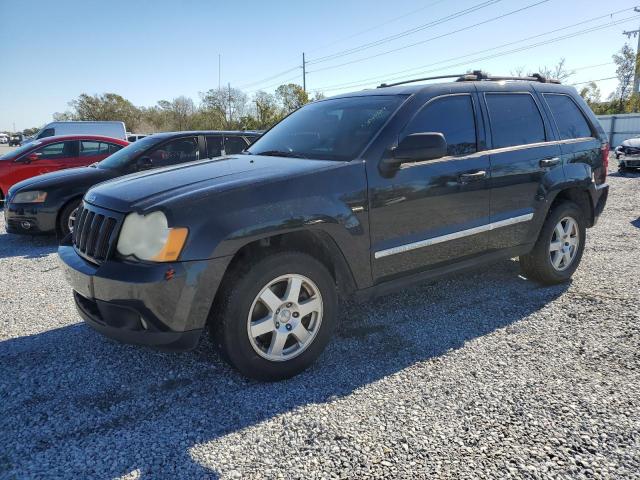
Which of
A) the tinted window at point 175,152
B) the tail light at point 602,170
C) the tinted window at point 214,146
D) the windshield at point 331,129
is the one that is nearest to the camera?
the windshield at point 331,129

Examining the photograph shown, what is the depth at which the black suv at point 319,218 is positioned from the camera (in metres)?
2.72

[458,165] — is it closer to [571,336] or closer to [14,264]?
[571,336]

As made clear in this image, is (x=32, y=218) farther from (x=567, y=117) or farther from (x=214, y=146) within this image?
(x=567, y=117)

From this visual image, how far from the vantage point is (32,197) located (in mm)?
6957

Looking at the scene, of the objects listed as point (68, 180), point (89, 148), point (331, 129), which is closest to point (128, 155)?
point (68, 180)

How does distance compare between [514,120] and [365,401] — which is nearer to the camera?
[365,401]

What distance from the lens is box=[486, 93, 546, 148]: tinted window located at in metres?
4.16

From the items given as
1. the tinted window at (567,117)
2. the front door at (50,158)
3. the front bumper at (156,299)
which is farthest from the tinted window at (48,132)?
the tinted window at (567,117)

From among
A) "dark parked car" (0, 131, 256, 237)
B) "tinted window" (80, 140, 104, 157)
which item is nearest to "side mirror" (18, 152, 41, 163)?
"tinted window" (80, 140, 104, 157)

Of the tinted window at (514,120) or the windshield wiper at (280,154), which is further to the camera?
the tinted window at (514,120)

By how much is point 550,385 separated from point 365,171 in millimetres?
1771

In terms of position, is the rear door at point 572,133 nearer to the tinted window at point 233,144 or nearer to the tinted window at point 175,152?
the tinted window at point 233,144

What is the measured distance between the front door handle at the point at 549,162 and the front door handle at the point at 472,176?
2.72 ft

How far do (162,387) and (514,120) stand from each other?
11.8 feet
